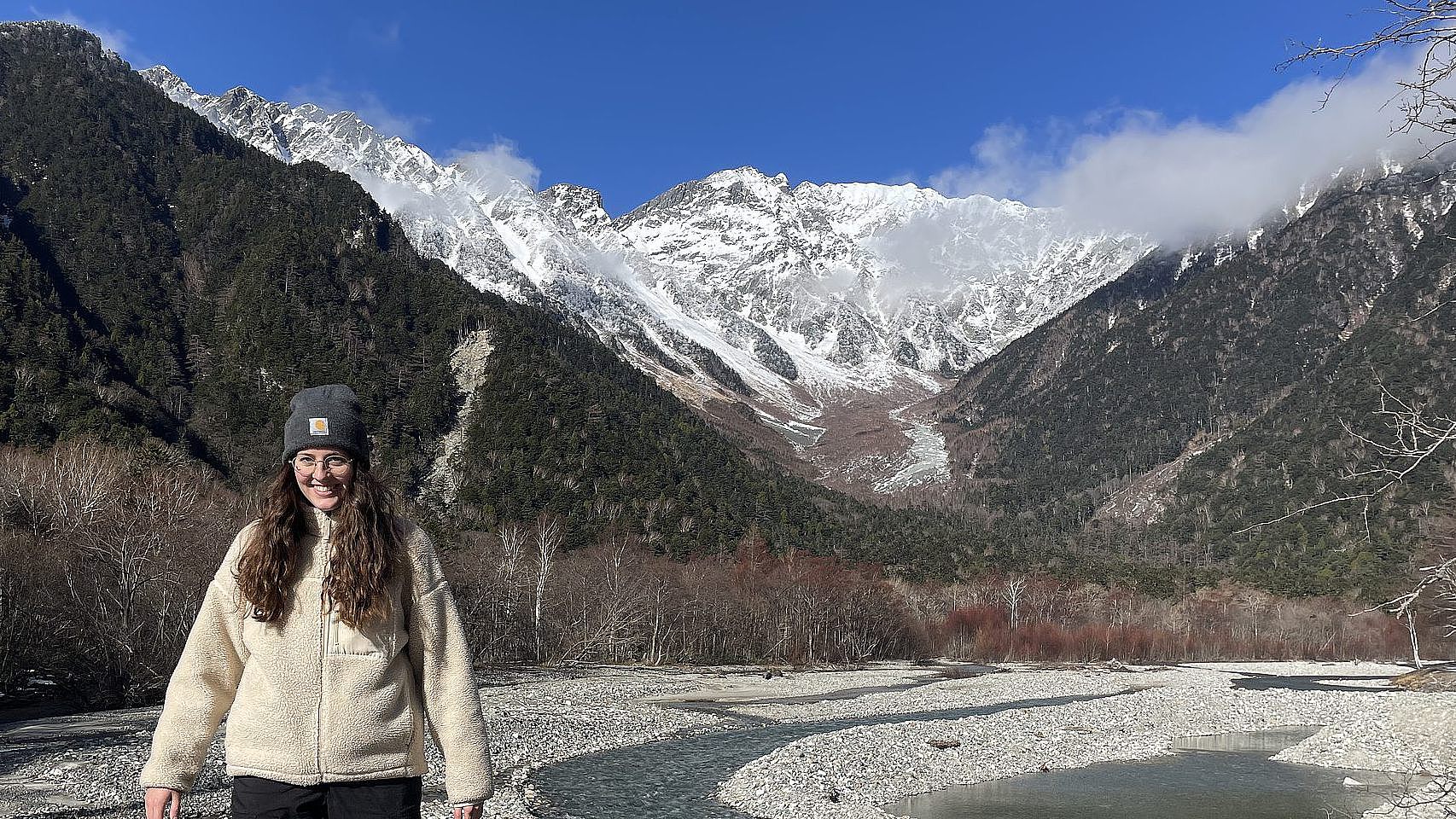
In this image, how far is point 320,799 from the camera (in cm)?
446

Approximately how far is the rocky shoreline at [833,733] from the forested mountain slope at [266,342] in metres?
35.6

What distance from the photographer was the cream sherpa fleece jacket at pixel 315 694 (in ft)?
14.4

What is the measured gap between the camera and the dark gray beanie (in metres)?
4.51

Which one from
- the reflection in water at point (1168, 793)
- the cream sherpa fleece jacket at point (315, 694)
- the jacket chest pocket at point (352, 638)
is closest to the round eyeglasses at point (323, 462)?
the cream sherpa fleece jacket at point (315, 694)

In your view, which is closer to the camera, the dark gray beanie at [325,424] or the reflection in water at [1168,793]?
the dark gray beanie at [325,424]

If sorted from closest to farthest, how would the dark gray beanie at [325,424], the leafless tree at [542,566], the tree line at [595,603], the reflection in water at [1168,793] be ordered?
the dark gray beanie at [325,424] → the reflection in water at [1168,793] → the tree line at [595,603] → the leafless tree at [542,566]

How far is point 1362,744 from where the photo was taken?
35.7 meters

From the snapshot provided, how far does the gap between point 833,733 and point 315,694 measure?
3640 cm

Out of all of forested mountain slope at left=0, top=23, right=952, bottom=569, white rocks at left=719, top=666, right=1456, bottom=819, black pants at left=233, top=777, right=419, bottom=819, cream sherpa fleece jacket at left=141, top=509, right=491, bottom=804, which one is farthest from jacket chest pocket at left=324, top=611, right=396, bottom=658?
forested mountain slope at left=0, top=23, right=952, bottom=569

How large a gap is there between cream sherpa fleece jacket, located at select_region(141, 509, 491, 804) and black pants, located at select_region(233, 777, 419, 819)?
A: 60mm

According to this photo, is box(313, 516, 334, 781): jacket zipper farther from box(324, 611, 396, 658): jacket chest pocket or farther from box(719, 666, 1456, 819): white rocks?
box(719, 666, 1456, 819): white rocks

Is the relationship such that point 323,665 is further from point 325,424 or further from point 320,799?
point 325,424

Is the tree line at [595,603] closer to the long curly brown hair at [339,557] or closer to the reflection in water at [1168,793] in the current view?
the reflection in water at [1168,793]

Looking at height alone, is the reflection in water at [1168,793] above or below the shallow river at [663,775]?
below
